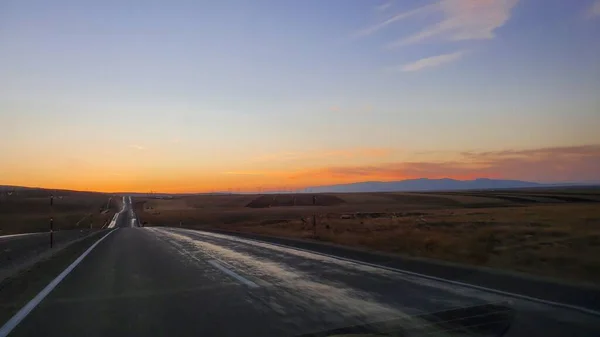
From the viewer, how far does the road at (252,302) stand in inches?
337

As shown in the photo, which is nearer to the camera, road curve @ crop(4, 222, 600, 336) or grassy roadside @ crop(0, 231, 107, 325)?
road curve @ crop(4, 222, 600, 336)

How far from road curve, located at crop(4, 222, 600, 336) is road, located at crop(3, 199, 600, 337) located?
0.05 feet

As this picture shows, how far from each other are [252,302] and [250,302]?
0.13ft

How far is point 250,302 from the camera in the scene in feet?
35.3

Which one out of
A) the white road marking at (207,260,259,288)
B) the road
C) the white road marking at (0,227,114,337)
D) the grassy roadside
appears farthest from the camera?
the white road marking at (207,260,259,288)

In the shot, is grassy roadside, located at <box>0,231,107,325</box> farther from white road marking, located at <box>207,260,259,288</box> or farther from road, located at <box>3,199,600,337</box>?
white road marking, located at <box>207,260,259,288</box>

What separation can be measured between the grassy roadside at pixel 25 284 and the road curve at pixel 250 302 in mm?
500

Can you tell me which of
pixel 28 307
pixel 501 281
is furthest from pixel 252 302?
pixel 501 281

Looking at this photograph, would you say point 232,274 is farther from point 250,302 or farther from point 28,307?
point 28,307

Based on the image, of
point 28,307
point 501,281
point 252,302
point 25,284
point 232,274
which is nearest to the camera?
point 252,302

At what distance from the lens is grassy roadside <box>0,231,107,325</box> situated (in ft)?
36.5

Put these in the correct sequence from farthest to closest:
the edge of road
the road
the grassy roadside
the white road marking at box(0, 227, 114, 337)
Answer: the grassy roadside < the edge of road < the white road marking at box(0, 227, 114, 337) < the road

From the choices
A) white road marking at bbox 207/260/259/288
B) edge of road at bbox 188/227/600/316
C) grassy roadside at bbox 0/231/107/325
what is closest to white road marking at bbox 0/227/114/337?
grassy roadside at bbox 0/231/107/325

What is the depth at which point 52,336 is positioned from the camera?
8.35m
